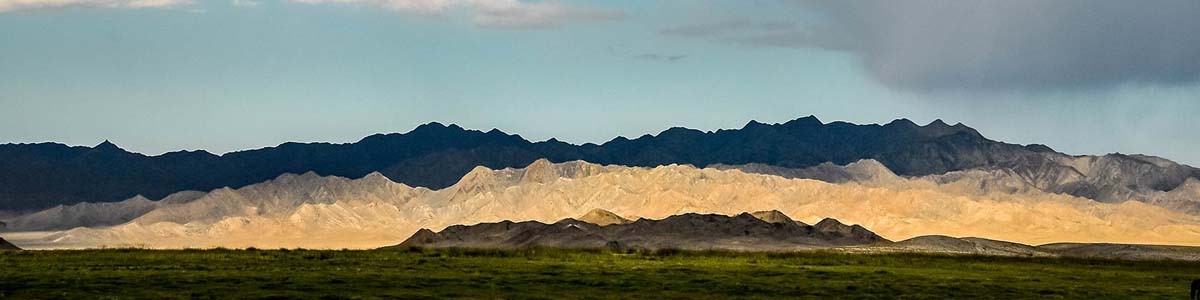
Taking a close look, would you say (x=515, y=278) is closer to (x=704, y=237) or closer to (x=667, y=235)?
(x=704, y=237)

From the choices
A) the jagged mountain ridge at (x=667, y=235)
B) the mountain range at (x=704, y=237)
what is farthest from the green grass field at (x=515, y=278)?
the jagged mountain ridge at (x=667, y=235)

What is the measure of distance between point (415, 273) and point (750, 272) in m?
15.8

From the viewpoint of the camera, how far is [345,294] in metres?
49.7

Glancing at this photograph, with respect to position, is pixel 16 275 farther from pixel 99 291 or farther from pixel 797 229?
pixel 797 229

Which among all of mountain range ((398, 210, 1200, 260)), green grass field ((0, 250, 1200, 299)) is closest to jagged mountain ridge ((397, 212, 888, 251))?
mountain range ((398, 210, 1200, 260))

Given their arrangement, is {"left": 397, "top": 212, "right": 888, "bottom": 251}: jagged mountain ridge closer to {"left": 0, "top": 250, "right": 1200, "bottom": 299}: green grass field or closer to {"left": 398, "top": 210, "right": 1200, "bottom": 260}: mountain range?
{"left": 398, "top": 210, "right": 1200, "bottom": 260}: mountain range

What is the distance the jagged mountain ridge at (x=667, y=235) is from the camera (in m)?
169

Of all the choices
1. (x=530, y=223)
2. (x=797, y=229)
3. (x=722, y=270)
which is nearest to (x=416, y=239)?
(x=530, y=223)

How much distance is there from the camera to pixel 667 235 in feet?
578

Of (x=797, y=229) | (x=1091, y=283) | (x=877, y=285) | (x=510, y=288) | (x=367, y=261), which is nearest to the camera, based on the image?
(x=510, y=288)

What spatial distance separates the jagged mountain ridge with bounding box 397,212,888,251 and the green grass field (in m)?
81.0

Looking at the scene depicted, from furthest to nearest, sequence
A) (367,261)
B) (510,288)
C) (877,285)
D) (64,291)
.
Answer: (367,261), (877,285), (510,288), (64,291)

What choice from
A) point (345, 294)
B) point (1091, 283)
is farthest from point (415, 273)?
point (1091, 283)

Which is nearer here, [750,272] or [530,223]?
[750,272]
